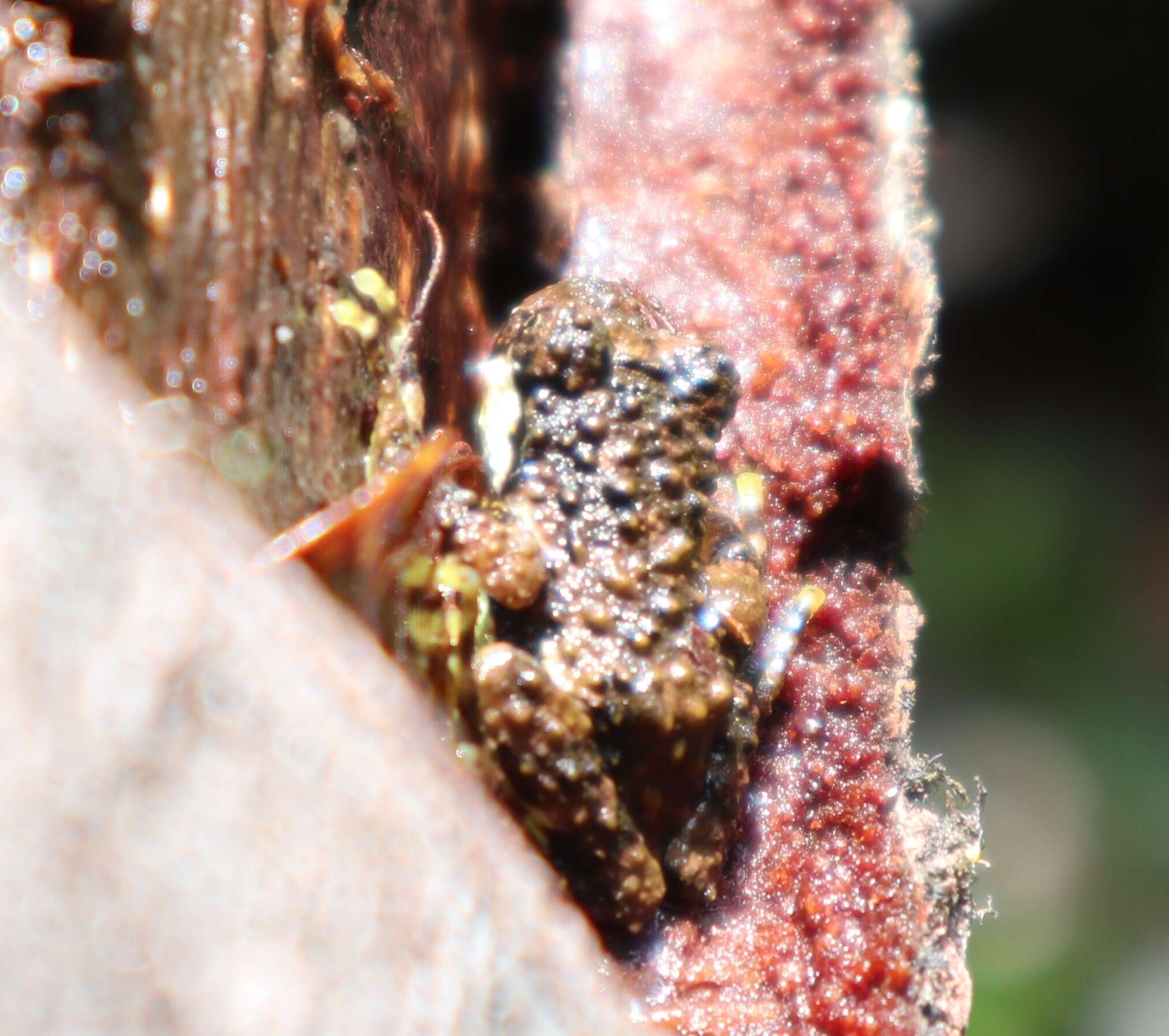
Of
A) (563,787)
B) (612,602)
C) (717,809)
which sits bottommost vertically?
(717,809)

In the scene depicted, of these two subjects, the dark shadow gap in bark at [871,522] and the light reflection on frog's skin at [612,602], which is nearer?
the light reflection on frog's skin at [612,602]

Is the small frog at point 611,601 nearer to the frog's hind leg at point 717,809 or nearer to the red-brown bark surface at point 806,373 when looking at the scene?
the frog's hind leg at point 717,809

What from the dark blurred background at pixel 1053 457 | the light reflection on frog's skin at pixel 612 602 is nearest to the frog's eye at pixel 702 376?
the light reflection on frog's skin at pixel 612 602

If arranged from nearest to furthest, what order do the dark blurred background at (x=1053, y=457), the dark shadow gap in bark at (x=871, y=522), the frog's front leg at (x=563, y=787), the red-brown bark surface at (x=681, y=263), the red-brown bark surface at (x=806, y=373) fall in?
the red-brown bark surface at (x=681, y=263) → the frog's front leg at (x=563, y=787) → the red-brown bark surface at (x=806, y=373) → the dark shadow gap in bark at (x=871, y=522) → the dark blurred background at (x=1053, y=457)

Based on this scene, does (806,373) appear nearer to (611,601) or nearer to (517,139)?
(611,601)

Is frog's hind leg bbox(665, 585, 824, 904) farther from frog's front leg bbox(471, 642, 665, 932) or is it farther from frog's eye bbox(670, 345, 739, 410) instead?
frog's eye bbox(670, 345, 739, 410)

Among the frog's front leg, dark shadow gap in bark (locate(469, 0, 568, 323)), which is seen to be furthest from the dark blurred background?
the frog's front leg

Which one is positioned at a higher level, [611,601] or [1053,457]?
[611,601]

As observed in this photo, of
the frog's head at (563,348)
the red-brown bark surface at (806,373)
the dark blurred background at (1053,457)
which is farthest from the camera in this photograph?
the dark blurred background at (1053,457)

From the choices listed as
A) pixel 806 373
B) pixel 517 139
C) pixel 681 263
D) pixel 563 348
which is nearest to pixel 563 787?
pixel 563 348
